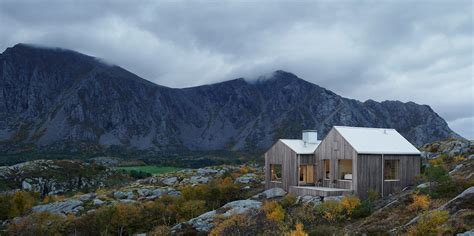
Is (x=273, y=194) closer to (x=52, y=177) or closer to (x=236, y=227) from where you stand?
(x=236, y=227)

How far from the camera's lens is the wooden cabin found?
28844 millimetres

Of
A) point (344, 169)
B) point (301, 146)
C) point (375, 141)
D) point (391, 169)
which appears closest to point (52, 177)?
point (301, 146)

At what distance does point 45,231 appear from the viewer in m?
28.0

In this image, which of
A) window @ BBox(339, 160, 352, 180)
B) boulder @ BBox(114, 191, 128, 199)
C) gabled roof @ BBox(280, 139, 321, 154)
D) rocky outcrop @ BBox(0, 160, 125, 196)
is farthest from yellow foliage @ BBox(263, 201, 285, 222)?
rocky outcrop @ BBox(0, 160, 125, 196)

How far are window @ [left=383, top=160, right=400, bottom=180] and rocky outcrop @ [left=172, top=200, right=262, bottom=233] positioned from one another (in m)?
9.72

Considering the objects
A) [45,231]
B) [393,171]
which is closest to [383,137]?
[393,171]

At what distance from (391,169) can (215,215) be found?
1368 centimetres

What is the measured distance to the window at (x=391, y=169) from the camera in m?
30.5

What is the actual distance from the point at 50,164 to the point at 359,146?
234ft

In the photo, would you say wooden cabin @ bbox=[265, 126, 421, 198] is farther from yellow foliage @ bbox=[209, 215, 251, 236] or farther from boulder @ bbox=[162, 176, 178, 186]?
boulder @ bbox=[162, 176, 178, 186]

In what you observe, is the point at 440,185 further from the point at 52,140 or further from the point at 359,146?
the point at 52,140

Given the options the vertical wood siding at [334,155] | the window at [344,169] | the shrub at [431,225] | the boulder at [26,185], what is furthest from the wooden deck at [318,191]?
the boulder at [26,185]

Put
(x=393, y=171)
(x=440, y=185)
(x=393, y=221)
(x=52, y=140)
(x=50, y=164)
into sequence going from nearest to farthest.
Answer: (x=393, y=221)
(x=440, y=185)
(x=393, y=171)
(x=50, y=164)
(x=52, y=140)

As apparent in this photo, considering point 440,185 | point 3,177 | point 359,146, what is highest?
point 359,146
